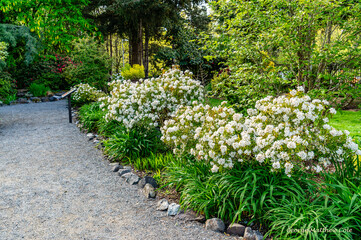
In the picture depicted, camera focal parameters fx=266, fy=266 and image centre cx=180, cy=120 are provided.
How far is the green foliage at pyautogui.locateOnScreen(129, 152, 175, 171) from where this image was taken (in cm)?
423

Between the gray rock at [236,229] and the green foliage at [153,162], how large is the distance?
64.6 inches

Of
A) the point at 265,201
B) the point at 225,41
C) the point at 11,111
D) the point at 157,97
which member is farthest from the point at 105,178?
the point at 11,111

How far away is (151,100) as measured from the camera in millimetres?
4723

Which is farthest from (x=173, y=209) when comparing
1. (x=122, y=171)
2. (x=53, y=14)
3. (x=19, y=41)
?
(x=19, y=41)

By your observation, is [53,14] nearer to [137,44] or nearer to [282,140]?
[137,44]

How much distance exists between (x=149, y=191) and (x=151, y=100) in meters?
1.79

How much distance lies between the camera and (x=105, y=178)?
160 inches

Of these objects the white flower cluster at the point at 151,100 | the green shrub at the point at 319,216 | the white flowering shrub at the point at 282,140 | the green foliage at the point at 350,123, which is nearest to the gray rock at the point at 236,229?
the green shrub at the point at 319,216

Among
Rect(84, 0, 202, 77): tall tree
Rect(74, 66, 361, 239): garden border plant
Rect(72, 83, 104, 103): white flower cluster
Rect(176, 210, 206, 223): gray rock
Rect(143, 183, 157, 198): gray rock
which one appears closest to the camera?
Rect(74, 66, 361, 239): garden border plant

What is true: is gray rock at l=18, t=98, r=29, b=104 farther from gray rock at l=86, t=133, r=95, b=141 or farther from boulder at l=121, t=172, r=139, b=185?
boulder at l=121, t=172, r=139, b=185

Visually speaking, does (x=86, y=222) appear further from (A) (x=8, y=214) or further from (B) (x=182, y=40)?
(B) (x=182, y=40)

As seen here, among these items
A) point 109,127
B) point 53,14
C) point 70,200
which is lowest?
point 70,200

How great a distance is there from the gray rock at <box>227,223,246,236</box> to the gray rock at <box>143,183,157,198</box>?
1160 millimetres

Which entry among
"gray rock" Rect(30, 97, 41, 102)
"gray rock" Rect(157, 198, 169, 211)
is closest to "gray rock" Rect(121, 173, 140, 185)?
"gray rock" Rect(157, 198, 169, 211)
